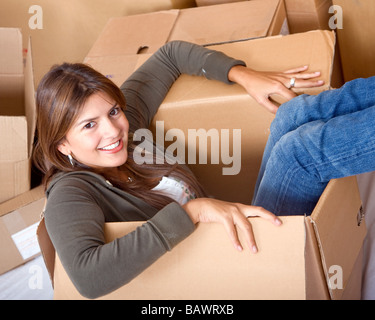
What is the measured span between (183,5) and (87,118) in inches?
31.5

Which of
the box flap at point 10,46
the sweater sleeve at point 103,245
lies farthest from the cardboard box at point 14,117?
the sweater sleeve at point 103,245

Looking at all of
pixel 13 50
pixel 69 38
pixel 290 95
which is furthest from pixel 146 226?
pixel 69 38

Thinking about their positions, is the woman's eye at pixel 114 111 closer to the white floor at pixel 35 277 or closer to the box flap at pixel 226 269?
Answer: the box flap at pixel 226 269

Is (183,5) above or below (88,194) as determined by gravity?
above

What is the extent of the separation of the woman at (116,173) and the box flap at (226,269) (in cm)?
2

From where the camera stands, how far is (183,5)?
4.95ft

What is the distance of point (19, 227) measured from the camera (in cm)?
117

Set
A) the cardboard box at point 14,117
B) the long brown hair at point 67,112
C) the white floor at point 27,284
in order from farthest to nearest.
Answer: the white floor at point 27,284 < the cardboard box at point 14,117 < the long brown hair at point 67,112

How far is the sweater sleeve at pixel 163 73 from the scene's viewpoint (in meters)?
1.02

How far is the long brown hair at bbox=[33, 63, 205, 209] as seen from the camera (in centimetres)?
83

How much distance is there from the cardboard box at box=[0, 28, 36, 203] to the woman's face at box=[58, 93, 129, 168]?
8.9 inches

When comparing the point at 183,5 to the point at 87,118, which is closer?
the point at 87,118

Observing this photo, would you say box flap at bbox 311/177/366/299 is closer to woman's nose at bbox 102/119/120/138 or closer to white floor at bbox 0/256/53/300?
woman's nose at bbox 102/119/120/138
